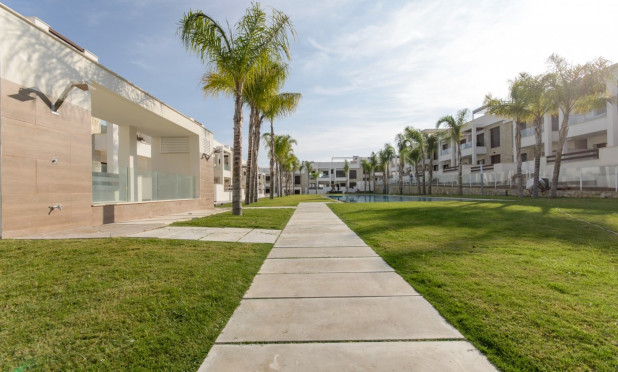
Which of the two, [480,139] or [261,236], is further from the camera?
[480,139]

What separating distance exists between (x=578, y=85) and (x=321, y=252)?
21.0 meters

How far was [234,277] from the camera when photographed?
389cm

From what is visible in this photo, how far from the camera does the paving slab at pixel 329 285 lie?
3.38 meters

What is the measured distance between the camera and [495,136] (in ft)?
131

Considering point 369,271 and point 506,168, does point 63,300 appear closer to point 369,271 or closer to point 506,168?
point 369,271

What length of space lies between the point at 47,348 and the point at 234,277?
1.92 metres

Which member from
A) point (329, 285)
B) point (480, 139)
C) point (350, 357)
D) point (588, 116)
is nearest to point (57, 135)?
point (329, 285)

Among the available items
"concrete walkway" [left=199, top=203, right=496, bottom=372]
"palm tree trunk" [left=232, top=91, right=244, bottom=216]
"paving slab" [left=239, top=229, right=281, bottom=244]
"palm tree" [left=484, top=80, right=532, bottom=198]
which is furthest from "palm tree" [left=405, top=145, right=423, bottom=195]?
"concrete walkway" [left=199, top=203, right=496, bottom=372]

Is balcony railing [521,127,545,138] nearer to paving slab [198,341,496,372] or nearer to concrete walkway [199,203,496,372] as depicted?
concrete walkway [199,203,496,372]

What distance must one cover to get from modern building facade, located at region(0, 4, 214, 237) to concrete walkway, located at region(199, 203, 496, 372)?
5.97 m

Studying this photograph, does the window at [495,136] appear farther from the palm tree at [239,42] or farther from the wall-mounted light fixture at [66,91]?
the wall-mounted light fixture at [66,91]

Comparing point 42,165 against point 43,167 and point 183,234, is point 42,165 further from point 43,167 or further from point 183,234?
point 183,234

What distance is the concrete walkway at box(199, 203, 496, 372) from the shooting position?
6.82ft

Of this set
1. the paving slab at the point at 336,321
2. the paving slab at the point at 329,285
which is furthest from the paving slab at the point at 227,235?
the paving slab at the point at 336,321
